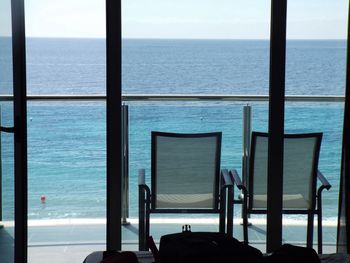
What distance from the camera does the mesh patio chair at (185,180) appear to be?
424cm

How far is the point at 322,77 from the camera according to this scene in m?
4.25

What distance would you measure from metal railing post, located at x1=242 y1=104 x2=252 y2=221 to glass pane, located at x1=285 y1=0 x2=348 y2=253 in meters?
0.28

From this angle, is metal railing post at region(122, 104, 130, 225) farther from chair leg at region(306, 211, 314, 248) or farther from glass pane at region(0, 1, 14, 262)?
chair leg at region(306, 211, 314, 248)

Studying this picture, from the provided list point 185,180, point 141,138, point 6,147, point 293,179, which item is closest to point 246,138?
point 293,179

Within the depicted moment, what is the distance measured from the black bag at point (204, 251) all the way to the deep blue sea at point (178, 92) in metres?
1.50

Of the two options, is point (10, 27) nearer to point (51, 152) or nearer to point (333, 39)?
point (51, 152)

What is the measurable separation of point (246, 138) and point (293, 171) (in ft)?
1.33

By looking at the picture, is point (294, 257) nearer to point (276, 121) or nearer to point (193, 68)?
point (276, 121)

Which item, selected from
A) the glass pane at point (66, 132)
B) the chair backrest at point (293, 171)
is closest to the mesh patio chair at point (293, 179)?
the chair backrest at point (293, 171)

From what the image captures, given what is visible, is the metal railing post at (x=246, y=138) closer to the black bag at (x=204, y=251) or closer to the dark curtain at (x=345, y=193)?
the dark curtain at (x=345, y=193)

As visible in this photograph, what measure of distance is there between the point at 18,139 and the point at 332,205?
2.21m

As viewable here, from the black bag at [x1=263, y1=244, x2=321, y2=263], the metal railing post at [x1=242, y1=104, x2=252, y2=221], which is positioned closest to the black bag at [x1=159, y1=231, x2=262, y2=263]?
the black bag at [x1=263, y1=244, x2=321, y2=263]

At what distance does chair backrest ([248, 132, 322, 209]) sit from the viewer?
4281 millimetres

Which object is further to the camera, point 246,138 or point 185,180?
point 246,138
